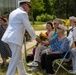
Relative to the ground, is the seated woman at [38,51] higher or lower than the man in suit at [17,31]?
lower

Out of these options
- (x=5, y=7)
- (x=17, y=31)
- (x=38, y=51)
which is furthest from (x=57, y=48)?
(x=5, y=7)

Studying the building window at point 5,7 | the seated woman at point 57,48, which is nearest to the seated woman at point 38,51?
the seated woman at point 57,48

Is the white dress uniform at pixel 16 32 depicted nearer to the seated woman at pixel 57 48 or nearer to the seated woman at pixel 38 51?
the seated woman at pixel 57 48

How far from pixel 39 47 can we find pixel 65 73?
0.98m

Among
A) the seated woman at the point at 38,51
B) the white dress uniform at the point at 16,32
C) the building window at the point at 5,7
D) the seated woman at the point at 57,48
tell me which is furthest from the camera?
the building window at the point at 5,7

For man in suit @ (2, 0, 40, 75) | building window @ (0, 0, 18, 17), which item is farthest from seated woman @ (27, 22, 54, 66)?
building window @ (0, 0, 18, 17)

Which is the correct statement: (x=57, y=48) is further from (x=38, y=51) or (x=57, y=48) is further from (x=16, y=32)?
(x=16, y=32)

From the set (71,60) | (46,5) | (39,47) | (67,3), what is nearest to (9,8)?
(39,47)

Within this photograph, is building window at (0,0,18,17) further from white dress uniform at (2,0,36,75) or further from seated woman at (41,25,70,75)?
white dress uniform at (2,0,36,75)

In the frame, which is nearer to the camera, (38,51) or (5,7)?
(38,51)

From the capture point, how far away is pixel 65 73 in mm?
7371

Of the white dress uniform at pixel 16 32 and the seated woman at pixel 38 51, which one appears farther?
the seated woman at pixel 38 51

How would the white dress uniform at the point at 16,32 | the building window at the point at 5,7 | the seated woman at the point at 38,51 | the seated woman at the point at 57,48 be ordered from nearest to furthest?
the white dress uniform at the point at 16,32 → the seated woman at the point at 57,48 → the seated woman at the point at 38,51 → the building window at the point at 5,7

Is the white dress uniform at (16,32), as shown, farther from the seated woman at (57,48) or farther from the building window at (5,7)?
the building window at (5,7)
